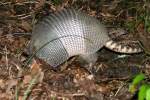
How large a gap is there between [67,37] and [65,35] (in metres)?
0.04

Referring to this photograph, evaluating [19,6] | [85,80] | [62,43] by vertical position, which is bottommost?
[85,80]

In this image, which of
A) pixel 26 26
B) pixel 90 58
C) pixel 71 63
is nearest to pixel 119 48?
pixel 90 58

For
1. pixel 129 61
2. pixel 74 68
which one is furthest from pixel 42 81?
pixel 129 61

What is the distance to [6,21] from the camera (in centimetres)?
622

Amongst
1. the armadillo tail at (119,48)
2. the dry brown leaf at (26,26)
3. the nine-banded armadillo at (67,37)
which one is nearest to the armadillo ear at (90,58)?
the nine-banded armadillo at (67,37)

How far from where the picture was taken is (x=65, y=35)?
5508mm

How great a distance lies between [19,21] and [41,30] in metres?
0.96

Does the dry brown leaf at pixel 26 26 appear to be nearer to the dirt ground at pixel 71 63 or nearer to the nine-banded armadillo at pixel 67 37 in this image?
the dirt ground at pixel 71 63

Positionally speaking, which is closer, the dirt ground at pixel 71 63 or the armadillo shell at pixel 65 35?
the dirt ground at pixel 71 63

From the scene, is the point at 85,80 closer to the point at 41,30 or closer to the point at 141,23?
the point at 41,30

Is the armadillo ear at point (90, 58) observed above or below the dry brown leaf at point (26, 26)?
below

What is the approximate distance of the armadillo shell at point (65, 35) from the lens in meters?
5.43

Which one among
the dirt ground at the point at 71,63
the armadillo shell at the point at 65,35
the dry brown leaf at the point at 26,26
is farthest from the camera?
the dry brown leaf at the point at 26,26

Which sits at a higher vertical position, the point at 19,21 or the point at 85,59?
the point at 19,21
